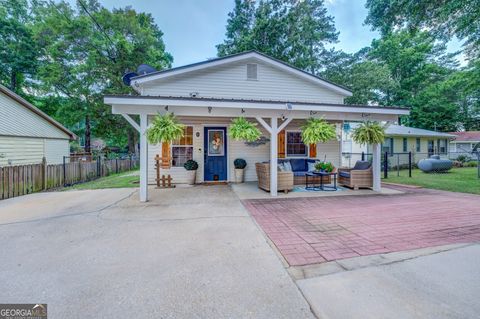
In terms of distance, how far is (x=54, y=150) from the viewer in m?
12.5

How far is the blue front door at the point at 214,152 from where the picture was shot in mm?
8742

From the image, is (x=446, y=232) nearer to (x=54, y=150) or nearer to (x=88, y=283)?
(x=88, y=283)

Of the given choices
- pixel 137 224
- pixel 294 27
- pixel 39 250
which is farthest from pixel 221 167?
pixel 294 27

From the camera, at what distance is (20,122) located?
9977 millimetres

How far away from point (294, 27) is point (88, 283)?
21.8m

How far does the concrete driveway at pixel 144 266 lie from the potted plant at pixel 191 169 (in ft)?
10.8

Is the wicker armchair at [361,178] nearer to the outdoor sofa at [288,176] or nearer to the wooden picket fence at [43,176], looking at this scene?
the outdoor sofa at [288,176]

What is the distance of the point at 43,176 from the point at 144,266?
807cm

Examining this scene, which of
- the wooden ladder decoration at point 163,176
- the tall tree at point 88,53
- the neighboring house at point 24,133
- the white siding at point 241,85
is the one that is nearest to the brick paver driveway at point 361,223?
the wooden ladder decoration at point 163,176

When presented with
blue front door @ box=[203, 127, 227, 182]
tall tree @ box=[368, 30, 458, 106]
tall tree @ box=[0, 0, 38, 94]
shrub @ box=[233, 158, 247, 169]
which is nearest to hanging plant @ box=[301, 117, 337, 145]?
shrub @ box=[233, 158, 247, 169]

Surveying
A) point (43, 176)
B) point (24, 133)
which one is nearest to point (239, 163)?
point (43, 176)

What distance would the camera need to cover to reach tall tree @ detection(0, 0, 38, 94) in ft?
53.1

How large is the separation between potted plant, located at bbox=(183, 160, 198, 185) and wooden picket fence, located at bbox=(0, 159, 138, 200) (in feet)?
16.8

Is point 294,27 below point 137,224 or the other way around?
the other way around
